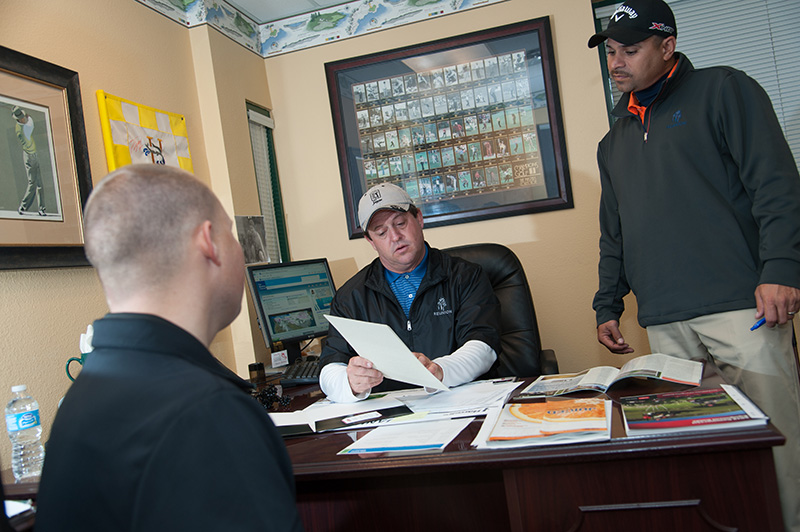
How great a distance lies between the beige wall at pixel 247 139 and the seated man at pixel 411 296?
85 cm

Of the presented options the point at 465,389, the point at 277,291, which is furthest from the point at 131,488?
the point at 277,291

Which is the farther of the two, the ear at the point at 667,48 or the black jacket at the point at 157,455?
the ear at the point at 667,48

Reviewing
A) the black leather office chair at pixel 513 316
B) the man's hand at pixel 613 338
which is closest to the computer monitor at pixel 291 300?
the black leather office chair at pixel 513 316

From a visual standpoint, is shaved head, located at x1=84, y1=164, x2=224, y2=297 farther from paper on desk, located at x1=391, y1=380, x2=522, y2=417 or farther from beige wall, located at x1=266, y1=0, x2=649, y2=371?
beige wall, located at x1=266, y1=0, x2=649, y2=371

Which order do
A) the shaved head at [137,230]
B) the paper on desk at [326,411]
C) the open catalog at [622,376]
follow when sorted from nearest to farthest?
the shaved head at [137,230], the open catalog at [622,376], the paper on desk at [326,411]

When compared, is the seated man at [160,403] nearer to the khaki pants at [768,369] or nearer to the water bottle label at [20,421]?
the water bottle label at [20,421]

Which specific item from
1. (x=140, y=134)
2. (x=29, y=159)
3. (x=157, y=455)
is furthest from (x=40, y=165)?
(x=157, y=455)

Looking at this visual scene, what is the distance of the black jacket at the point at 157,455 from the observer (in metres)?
0.62

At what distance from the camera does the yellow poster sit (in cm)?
214

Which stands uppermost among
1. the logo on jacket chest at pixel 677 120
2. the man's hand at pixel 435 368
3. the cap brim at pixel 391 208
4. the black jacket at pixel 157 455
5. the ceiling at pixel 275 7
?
the ceiling at pixel 275 7

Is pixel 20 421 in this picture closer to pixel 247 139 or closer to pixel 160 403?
pixel 160 403

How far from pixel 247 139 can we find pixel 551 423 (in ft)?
7.45

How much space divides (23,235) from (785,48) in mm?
3283

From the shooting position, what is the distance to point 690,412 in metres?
1.07
